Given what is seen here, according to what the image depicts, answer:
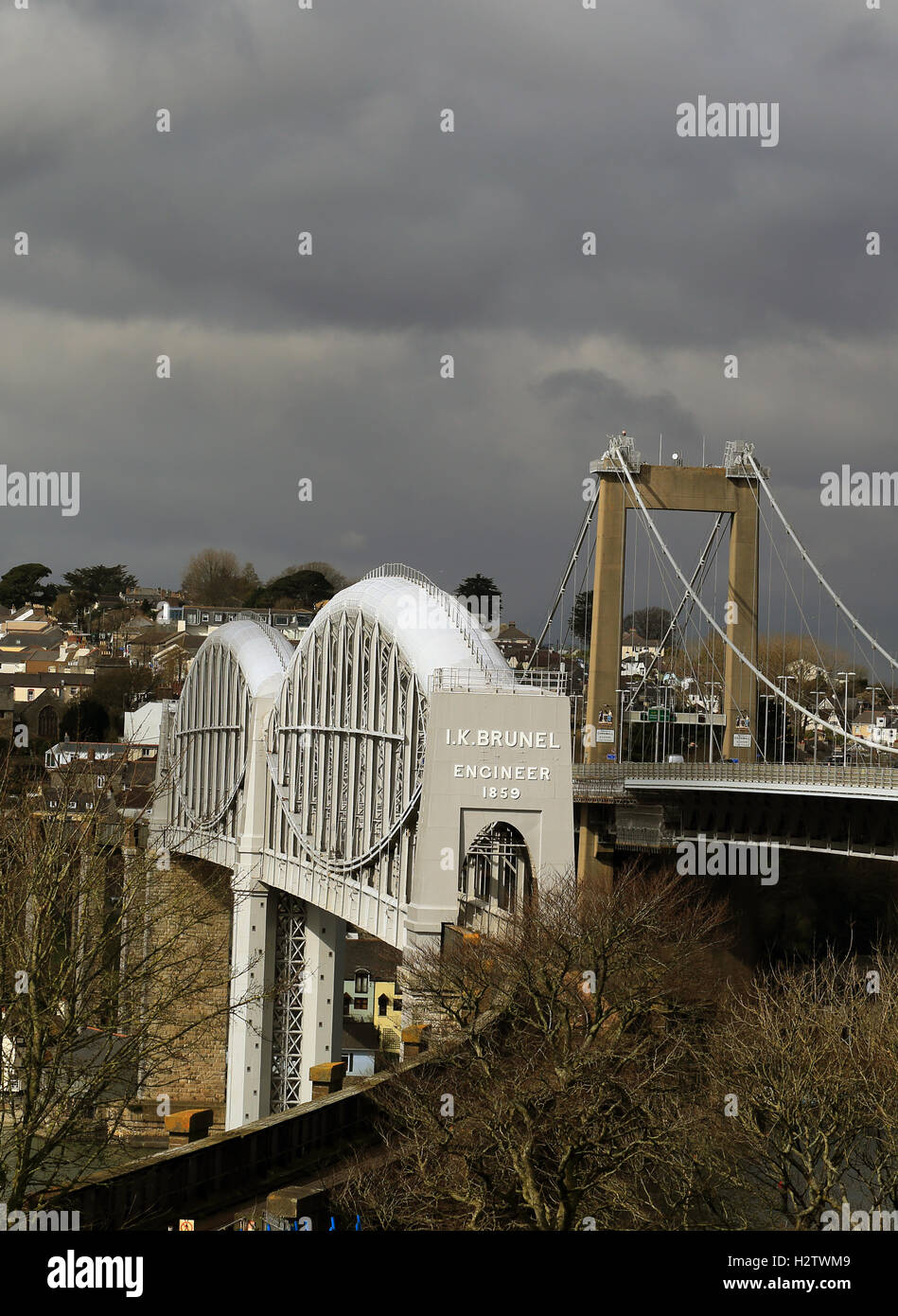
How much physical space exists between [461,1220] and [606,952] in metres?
7.29

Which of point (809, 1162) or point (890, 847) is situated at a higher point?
point (890, 847)

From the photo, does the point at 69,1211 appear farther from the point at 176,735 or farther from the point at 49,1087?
the point at 176,735

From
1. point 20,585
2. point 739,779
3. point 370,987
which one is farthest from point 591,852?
point 20,585

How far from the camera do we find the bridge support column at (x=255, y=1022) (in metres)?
57.3

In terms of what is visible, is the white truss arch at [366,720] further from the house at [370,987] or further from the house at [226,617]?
the house at [226,617]

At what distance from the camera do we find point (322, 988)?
59.0 m

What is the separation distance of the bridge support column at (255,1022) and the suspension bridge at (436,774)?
0.33 ft

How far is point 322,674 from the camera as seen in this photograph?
51.1 m

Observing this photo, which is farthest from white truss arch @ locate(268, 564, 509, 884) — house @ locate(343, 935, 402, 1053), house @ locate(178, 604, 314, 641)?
house @ locate(178, 604, 314, 641)

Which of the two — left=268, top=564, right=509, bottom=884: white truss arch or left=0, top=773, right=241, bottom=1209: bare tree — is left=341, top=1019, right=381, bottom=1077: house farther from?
left=0, top=773, right=241, bottom=1209: bare tree

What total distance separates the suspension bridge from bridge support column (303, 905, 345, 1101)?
0.08m

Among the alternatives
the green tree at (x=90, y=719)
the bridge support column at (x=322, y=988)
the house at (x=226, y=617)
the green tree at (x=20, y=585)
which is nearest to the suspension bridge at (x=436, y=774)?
the bridge support column at (x=322, y=988)
